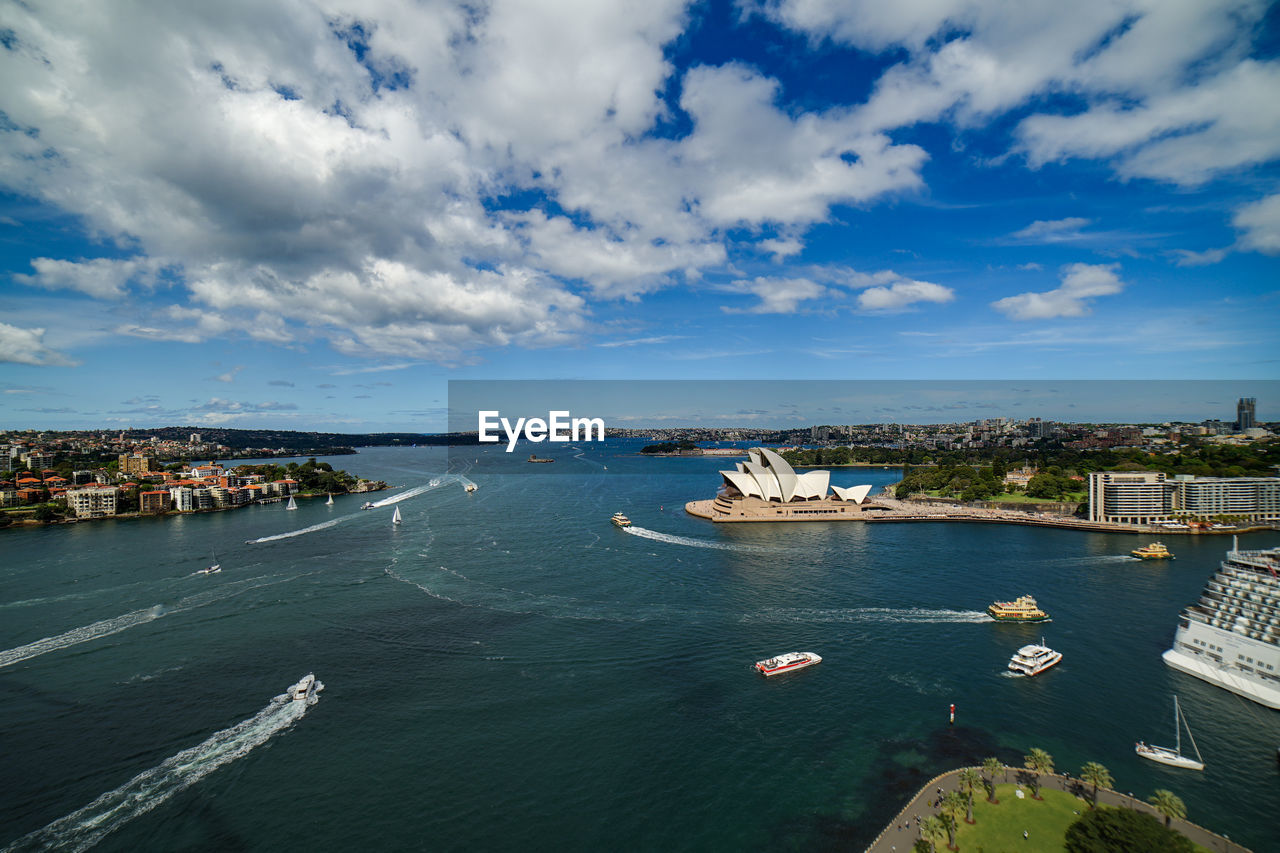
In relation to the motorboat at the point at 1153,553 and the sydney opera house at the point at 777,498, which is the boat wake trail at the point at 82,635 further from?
the motorboat at the point at 1153,553

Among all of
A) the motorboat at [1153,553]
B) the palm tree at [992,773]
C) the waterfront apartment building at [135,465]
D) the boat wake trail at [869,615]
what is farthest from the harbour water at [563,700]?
the waterfront apartment building at [135,465]

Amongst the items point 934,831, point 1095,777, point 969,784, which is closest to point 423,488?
point 969,784

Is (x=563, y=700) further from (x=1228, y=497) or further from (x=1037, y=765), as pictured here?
(x=1228, y=497)

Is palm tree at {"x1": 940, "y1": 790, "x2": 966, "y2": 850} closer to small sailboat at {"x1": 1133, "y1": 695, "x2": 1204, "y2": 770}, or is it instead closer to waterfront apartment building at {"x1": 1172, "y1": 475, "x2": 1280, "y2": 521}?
small sailboat at {"x1": 1133, "y1": 695, "x2": 1204, "y2": 770}

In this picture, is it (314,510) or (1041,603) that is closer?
(1041,603)

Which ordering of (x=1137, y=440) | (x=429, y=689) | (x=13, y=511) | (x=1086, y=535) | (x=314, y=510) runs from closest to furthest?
1. (x=429, y=689)
2. (x=1086, y=535)
3. (x=13, y=511)
4. (x=314, y=510)
5. (x=1137, y=440)

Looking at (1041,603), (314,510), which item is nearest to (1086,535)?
(1041,603)

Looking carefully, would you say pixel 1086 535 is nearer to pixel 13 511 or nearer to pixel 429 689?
pixel 429 689
